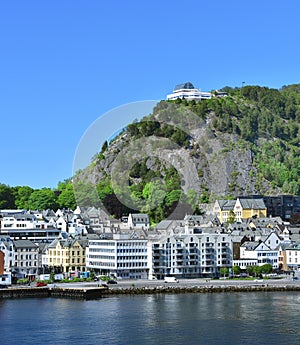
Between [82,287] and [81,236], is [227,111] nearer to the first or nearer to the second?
[81,236]

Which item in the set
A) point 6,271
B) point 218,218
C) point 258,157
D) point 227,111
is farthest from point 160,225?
point 227,111

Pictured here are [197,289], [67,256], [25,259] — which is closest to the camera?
[197,289]

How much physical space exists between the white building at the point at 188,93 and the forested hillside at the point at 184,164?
219 centimetres

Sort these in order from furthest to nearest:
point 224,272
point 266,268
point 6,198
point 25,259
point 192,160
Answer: point 192,160 < point 6,198 < point 25,259 < point 266,268 < point 224,272

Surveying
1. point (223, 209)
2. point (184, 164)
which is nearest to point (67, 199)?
point (184, 164)

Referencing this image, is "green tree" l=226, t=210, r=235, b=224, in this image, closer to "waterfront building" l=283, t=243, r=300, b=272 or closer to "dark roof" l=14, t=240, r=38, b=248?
"waterfront building" l=283, t=243, r=300, b=272

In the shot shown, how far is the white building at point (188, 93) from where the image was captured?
104312 millimetres

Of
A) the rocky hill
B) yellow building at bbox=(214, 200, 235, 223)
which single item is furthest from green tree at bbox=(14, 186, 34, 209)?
yellow building at bbox=(214, 200, 235, 223)

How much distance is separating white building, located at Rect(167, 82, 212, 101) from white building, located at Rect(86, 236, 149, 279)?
2095 inches

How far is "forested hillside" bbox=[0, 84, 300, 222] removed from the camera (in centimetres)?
7969

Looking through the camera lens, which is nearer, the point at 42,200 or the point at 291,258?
the point at 291,258

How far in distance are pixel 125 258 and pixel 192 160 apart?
38962mm

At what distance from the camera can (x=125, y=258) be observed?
52.1 metres

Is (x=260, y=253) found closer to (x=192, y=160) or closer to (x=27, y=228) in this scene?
(x=27, y=228)
